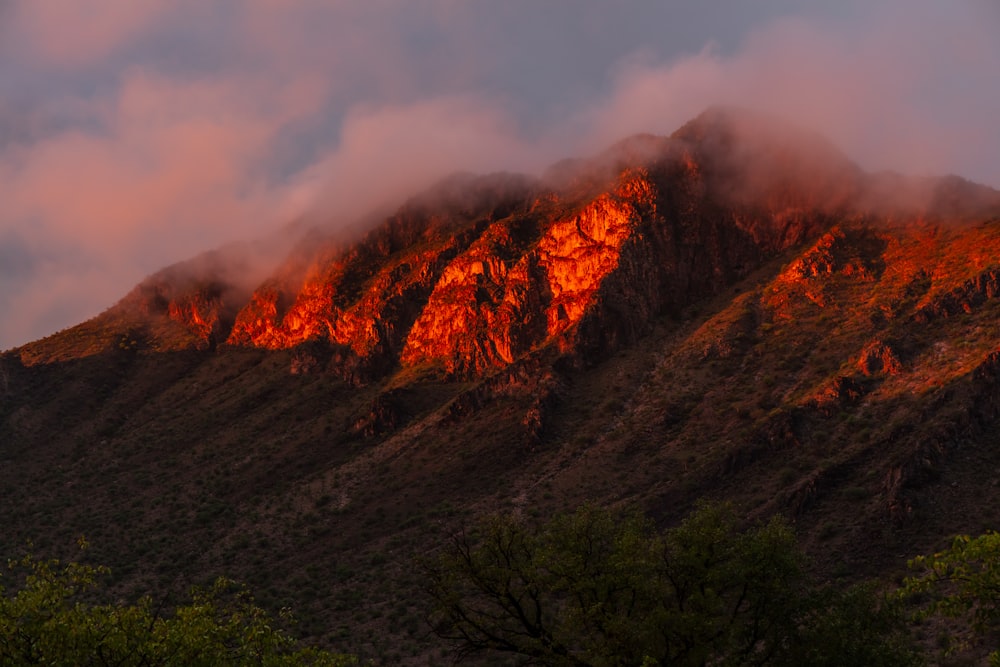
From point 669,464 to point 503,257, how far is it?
5830 centimetres

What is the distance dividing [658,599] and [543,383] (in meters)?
69.9

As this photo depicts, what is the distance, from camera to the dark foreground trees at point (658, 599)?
27641mm

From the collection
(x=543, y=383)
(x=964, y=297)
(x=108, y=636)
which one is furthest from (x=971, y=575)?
(x=543, y=383)

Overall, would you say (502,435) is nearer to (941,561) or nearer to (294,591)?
(294,591)

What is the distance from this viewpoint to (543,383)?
325 feet

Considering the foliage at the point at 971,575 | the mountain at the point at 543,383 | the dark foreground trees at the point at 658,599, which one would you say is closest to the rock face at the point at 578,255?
the mountain at the point at 543,383

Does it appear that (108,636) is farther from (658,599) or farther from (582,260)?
(582,260)

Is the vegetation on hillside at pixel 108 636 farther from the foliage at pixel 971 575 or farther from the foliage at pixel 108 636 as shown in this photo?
the foliage at pixel 971 575

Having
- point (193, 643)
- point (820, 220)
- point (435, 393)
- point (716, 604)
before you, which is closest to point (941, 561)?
point (716, 604)

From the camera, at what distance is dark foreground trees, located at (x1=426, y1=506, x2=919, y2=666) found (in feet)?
90.7

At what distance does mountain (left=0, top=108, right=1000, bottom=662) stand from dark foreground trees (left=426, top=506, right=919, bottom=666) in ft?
92.1

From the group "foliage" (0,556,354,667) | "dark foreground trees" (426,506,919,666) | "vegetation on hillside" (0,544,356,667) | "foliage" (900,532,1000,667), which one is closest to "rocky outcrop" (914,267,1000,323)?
"dark foreground trees" (426,506,919,666)

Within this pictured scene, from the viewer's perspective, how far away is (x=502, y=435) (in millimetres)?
92938

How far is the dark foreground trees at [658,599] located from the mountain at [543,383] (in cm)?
2806
